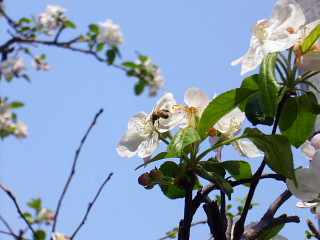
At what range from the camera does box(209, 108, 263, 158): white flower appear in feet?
2.00

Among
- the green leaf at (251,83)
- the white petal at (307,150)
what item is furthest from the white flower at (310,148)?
the green leaf at (251,83)

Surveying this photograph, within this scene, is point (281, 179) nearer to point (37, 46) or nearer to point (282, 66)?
point (282, 66)

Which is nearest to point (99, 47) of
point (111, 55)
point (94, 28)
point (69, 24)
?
point (111, 55)

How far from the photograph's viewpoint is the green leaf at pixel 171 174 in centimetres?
60

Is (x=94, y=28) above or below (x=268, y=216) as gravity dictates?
above

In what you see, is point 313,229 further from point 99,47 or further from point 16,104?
point 99,47

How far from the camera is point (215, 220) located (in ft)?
1.77

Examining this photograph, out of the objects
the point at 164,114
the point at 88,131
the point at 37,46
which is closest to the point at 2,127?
the point at 37,46

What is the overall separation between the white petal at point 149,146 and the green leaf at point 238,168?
3.3 inches

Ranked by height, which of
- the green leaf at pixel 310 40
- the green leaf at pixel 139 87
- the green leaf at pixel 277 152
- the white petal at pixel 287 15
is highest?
the green leaf at pixel 139 87

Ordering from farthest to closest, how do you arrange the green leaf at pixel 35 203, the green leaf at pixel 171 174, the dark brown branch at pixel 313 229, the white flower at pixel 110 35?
the white flower at pixel 110 35, the green leaf at pixel 35 203, the dark brown branch at pixel 313 229, the green leaf at pixel 171 174

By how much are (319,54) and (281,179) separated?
0.49ft

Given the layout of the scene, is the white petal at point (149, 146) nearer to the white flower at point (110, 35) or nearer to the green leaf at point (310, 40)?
the green leaf at point (310, 40)

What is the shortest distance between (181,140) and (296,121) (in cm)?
14
